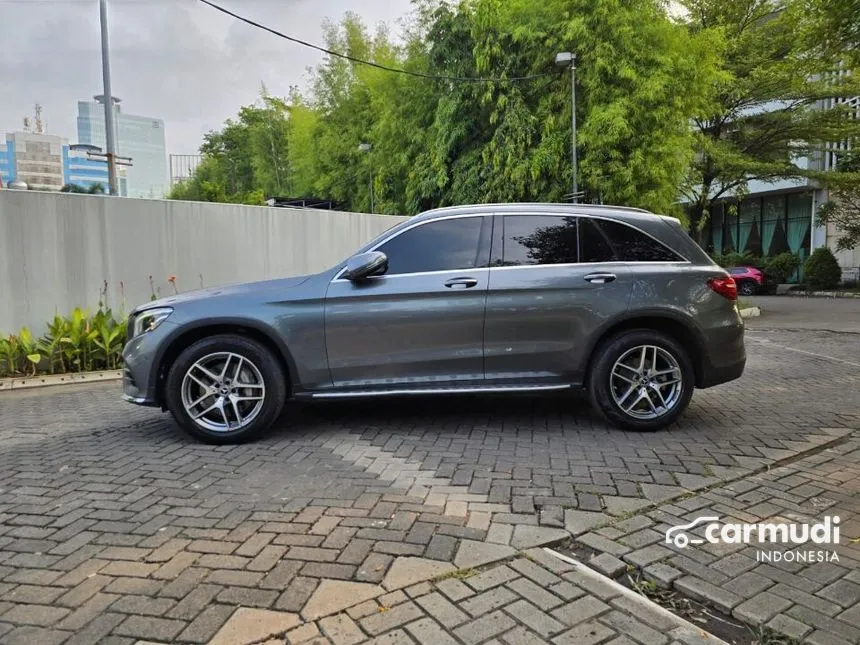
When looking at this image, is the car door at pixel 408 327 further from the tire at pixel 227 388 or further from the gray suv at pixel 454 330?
the tire at pixel 227 388

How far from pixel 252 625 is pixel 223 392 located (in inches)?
96.7

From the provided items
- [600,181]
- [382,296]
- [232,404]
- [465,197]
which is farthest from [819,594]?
[465,197]

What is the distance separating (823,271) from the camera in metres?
25.7

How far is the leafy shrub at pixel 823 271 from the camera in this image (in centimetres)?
2573

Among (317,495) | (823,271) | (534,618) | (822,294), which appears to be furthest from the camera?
(823,271)

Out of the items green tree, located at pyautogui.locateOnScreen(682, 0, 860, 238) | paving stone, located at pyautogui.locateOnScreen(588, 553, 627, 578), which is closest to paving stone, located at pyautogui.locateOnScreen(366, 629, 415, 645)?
paving stone, located at pyautogui.locateOnScreen(588, 553, 627, 578)

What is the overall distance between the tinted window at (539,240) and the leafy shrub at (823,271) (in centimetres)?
2610

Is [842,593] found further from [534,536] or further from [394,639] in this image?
Answer: [394,639]

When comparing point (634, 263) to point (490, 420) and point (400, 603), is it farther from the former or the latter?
point (400, 603)

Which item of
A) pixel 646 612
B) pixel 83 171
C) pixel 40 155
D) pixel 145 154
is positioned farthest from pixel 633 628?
pixel 83 171

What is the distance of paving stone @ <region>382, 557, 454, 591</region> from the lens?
2535mm

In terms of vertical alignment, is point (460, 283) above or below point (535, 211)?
below

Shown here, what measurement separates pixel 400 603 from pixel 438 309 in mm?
2398

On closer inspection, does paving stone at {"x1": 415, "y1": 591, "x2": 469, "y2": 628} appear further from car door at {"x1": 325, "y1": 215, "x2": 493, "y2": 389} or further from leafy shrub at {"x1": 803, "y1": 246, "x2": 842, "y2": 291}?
leafy shrub at {"x1": 803, "y1": 246, "x2": 842, "y2": 291}
